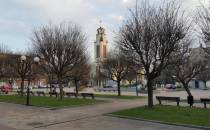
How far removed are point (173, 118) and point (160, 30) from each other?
6.29 m

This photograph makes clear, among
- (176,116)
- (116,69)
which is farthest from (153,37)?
(116,69)

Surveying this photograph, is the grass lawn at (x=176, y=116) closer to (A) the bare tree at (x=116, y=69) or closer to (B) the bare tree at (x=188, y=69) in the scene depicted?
(B) the bare tree at (x=188, y=69)

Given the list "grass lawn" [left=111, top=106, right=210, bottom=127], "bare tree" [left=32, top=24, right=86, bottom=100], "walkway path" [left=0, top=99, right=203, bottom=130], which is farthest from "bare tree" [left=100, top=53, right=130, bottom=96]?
"walkway path" [left=0, top=99, right=203, bottom=130]

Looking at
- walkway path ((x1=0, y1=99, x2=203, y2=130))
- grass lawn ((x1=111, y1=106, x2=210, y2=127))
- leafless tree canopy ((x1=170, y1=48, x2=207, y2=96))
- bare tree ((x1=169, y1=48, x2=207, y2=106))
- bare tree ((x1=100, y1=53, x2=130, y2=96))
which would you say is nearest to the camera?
walkway path ((x1=0, y1=99, x2=203, y2=130))

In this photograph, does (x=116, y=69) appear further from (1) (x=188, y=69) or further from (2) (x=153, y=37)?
(2) (x=153, y=37)

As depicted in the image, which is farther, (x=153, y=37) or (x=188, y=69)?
(x=188, y=69)

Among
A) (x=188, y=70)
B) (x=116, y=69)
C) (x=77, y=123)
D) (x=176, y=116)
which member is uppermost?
(x=116, y=69)

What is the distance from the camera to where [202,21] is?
17047mm

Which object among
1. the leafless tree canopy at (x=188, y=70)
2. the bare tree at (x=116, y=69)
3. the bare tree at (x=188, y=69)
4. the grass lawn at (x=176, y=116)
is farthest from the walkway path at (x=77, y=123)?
the bare tree at (x=116, y=69)

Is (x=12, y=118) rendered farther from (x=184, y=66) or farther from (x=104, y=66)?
(x=104, y=66)

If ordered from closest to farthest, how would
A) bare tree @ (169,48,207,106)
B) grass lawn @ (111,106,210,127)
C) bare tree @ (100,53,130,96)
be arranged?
grass lawn @ (111,106,210,127), bare tree @ (169,48,207,106), bare tree @ (100,53,130,96)

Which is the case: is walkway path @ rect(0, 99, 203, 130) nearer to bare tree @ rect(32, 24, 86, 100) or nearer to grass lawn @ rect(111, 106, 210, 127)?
grass lawn @ rect(111, 106, 210, 127)

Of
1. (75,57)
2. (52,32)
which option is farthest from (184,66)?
(52,32)

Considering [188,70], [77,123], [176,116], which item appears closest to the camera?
[77,123]
